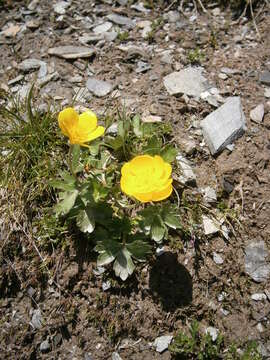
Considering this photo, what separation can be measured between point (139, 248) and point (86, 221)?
15.2 inches

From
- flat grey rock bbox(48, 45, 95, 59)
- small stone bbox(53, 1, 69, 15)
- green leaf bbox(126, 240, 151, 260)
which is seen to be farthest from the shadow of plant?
small stone bbox(53, 1, 69, 15)

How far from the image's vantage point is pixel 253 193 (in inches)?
127

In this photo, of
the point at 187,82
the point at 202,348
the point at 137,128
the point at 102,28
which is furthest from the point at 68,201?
the point at 102,28

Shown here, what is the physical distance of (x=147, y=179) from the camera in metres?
2.57

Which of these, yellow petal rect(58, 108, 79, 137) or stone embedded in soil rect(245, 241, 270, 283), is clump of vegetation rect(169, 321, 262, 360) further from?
yellow petal rect(58, 108, 79, 137)

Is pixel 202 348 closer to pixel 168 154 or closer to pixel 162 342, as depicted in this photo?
pixel 162 342

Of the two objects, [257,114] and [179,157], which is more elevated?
[257,114]

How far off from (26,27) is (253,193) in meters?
2.78

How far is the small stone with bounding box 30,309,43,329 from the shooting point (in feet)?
9.42

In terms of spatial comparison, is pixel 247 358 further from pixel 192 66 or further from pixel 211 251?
pixel 192 66

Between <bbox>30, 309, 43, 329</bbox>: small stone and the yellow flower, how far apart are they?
1220 mm

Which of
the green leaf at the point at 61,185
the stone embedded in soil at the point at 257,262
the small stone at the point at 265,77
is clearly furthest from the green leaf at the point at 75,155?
the small stone at the point at 265,77

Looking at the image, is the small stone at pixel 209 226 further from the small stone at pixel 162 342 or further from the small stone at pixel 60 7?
the small stone at pixel 60 7

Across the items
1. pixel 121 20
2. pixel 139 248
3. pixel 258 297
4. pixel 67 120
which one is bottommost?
pixel 258 297
